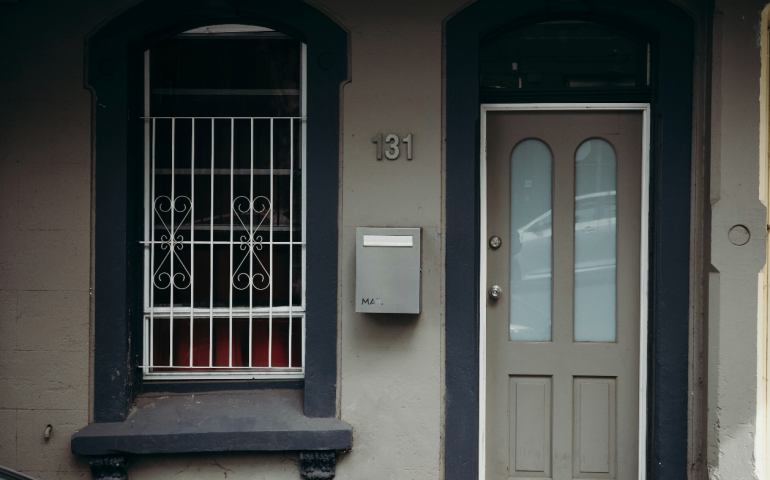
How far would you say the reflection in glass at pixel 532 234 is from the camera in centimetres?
347

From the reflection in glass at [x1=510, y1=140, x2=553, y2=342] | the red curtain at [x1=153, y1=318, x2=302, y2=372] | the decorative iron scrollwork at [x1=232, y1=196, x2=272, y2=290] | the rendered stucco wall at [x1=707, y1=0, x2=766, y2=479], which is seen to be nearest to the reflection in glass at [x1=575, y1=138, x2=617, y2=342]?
the reflection in glass at [x1=510, y1=140, x2=553, y2=342]

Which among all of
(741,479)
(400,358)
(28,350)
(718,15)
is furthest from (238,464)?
(718,15)

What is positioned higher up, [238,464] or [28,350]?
[28,350]

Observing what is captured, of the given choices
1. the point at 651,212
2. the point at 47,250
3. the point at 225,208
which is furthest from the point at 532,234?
the point at 47,250

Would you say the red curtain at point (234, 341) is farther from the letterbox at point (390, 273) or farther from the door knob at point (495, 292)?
the door knob at point (495, 292)

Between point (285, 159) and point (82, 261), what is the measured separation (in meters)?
1.34

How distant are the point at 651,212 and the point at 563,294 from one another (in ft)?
2.34

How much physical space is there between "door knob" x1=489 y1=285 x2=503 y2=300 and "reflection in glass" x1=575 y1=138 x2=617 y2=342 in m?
0.48

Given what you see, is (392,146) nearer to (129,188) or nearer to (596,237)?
(596,237)

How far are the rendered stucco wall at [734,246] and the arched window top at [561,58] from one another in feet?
1.64

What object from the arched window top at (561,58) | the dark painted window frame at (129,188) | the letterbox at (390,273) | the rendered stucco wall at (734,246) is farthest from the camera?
the arched window top at (561,58)

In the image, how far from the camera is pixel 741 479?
9.93 ft

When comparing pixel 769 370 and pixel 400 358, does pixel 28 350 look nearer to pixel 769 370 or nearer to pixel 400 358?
pixel 400 358

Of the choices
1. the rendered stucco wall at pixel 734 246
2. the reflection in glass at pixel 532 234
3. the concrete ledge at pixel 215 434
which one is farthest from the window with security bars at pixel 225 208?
the rendered stucco wall at pixel 734 246
